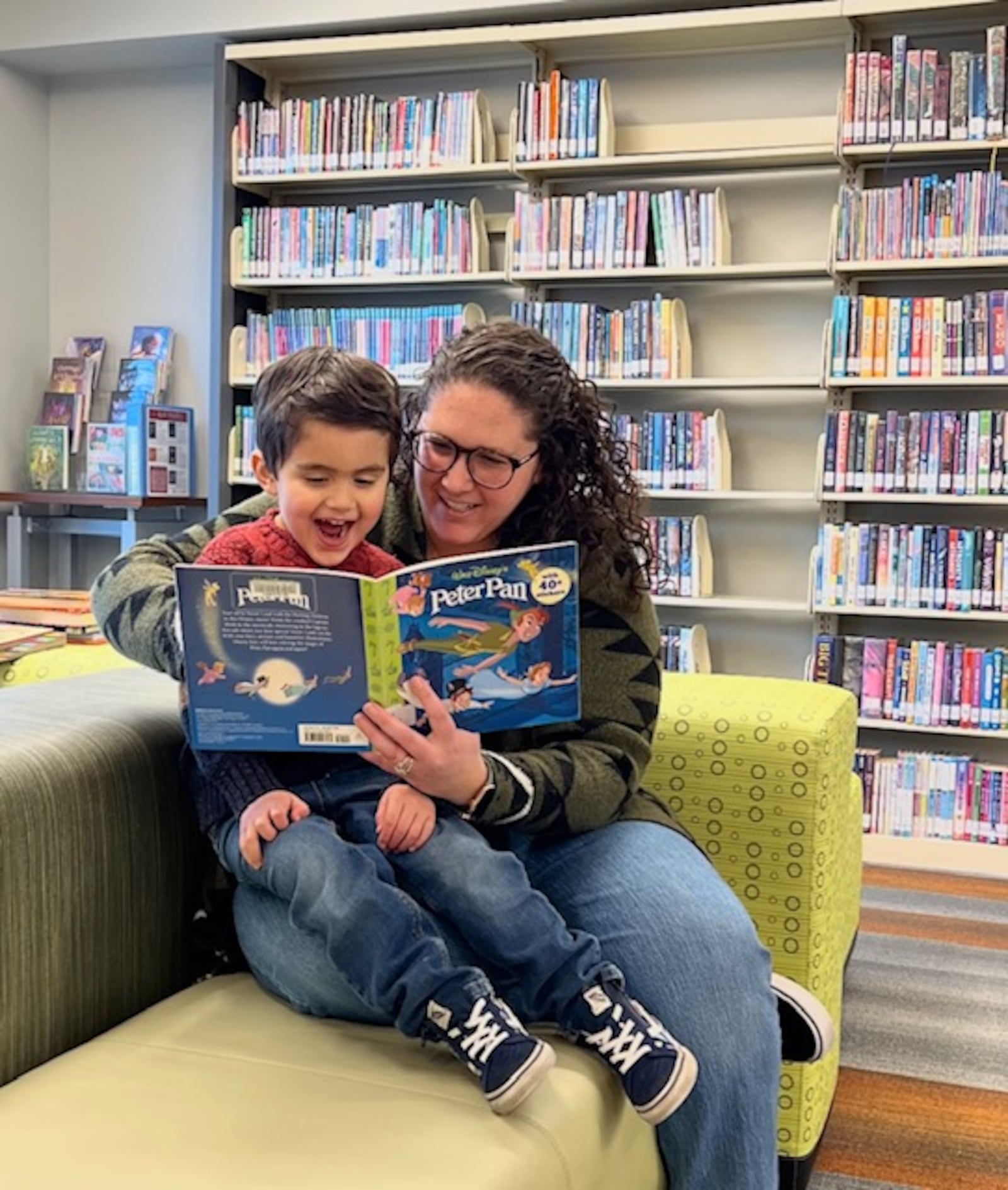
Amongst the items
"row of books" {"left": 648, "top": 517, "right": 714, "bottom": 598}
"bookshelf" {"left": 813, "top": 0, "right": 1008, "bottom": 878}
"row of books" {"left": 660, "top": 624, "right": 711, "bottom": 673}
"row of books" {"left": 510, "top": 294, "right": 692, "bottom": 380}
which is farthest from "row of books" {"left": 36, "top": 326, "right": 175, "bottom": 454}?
"bookshelf" {"left": 813, "top": 0, "right": 1008, "bottom": 878}

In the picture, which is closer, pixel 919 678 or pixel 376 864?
pixel 376 864

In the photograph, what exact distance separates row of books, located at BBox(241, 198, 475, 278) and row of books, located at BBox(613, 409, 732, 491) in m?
0.71

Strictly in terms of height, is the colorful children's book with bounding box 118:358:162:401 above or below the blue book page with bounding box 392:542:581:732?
above

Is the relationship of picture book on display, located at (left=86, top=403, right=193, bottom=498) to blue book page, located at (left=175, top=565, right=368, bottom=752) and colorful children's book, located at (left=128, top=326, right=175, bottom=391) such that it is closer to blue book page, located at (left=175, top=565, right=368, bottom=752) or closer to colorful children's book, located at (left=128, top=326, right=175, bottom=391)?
colorful children's book, located at (left=128, top=326, right=175, bottom=391)

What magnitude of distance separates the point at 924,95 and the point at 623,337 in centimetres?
98

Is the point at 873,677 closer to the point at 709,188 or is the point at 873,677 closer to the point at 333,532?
the point at 709,188

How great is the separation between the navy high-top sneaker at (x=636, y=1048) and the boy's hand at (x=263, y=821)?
1.03ft

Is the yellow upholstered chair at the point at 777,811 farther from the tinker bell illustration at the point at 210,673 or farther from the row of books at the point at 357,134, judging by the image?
the row of books at the point at 357,134

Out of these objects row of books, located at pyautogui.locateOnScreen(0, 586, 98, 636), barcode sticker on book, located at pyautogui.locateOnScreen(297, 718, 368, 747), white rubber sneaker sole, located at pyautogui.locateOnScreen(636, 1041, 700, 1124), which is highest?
row of books, located at pyautogui.locateOnScreen(0, 586, 98, 636)

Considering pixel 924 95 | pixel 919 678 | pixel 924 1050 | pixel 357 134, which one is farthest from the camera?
pixel 357 134

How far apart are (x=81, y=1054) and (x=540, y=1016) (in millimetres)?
415

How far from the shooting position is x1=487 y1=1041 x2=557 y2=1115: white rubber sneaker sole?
3.63 ft

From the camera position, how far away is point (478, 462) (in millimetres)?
1534

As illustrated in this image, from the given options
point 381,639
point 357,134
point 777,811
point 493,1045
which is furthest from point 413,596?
point 357,134
